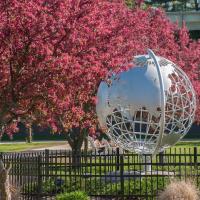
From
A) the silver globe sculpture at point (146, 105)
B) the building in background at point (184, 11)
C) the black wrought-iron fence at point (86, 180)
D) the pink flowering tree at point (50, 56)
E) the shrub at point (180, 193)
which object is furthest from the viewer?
the building in background at point (184, 11)

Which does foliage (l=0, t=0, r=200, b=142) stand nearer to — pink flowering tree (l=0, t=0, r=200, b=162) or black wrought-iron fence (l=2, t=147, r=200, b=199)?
pink flowering tree (l=0, t=0, r=200, b=162)

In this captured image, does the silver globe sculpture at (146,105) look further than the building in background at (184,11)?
No

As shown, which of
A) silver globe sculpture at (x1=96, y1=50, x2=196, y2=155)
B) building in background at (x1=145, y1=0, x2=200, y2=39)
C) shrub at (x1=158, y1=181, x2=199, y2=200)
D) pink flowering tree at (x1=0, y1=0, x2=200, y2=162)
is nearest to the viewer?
pink flowering tree at (x1=0, y1=0, x2=200, y2=162)

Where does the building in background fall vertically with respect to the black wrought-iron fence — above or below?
above

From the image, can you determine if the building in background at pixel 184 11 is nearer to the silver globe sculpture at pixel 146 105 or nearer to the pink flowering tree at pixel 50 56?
the silver globe sculpture at pixel 146 105

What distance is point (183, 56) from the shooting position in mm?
28922

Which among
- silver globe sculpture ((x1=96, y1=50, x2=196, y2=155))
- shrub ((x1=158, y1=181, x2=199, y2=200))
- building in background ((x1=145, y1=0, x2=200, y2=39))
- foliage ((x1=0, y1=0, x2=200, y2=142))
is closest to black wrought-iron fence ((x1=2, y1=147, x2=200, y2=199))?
silver globe sculpture ((x1=96, y1=50, x2=196, y2=155))

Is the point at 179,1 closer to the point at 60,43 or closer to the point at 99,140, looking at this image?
the point at 99,140

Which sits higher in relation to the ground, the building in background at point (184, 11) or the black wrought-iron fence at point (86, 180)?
the building in background at point (184, 11)

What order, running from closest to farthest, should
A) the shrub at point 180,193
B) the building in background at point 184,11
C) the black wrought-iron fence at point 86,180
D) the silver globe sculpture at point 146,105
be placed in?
the shrub at point 180,193 → the black wrought-iron fence at point 86,180 → the silver globe sculpture at point 146,105 → the building in background at point 184,11

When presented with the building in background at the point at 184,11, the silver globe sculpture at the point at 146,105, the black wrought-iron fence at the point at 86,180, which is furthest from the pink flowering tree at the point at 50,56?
the building in background at the point at 184,11

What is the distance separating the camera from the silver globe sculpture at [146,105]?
1474 cm

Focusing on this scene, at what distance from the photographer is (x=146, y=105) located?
14648 millimetres

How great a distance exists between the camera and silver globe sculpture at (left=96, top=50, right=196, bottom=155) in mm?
14742
